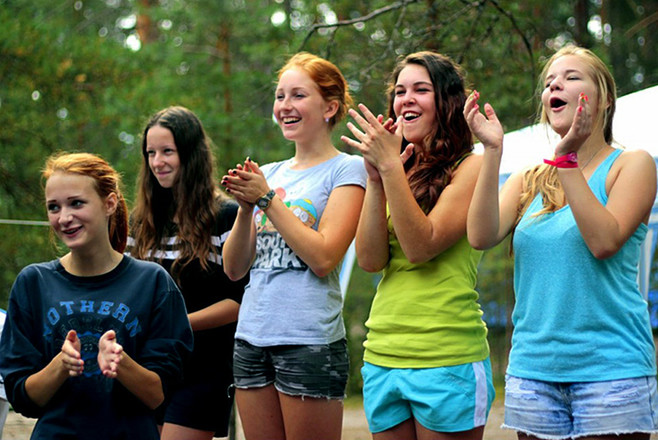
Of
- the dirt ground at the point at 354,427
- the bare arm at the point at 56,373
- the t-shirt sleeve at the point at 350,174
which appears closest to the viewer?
the bare arm at the point at 56,373

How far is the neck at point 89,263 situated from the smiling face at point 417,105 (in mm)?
1049

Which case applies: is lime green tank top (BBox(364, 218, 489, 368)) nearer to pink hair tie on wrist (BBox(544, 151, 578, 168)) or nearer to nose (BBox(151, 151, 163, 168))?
pink hair tie on wrist (BBox(544, 151, 578, 168))

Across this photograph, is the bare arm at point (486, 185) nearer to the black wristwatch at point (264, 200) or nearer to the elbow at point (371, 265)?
the elbow at point (371, 265)

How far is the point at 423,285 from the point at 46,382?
3.71 ft

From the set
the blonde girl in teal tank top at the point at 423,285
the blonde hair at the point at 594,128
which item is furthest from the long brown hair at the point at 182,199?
the blonde hair at the point at 594,128

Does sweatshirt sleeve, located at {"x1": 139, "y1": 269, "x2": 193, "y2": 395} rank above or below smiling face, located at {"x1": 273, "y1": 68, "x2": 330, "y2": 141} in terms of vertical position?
below

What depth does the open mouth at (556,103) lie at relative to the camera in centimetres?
248

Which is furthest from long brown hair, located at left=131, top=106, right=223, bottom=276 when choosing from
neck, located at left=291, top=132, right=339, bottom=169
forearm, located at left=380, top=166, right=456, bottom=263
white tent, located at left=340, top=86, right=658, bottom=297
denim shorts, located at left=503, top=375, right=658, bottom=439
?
white tent, located at left=340, top=86, right=658, bottom=297

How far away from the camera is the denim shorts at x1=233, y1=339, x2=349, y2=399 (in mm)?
2709

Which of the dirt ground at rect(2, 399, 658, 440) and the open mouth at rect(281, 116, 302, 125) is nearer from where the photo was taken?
the open mouth at rect(281, 116, 302, 125)

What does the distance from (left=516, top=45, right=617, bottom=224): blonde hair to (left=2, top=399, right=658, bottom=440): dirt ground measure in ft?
12.5

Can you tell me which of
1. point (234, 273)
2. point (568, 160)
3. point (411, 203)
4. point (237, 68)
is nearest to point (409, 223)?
point (411, 203)

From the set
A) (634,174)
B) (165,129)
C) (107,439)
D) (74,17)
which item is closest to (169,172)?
(165,129)

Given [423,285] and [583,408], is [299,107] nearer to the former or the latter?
[423,285]
